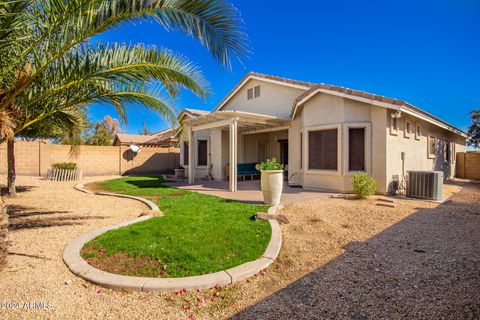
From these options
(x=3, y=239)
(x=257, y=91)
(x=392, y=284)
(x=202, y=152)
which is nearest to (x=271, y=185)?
(x=392, y=284)

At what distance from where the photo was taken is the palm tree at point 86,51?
3578 mm

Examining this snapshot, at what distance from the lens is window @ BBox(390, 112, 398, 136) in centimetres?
964

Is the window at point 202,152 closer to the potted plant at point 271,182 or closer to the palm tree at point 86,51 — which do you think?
the potted plant at point 271,182

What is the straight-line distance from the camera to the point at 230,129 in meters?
11.0

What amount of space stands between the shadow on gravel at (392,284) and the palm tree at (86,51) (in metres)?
3.71

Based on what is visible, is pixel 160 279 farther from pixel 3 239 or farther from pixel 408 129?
pixel 408 129

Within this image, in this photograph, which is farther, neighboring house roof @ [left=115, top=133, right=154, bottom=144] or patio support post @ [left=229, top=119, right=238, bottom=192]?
neighboring house roof @ [left=115, top=133, right=154, bottom=144]

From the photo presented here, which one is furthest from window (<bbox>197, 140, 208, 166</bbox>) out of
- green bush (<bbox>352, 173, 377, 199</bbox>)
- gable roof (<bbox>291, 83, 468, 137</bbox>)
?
green bush (<bbox>352, 173, 377, 199</bbox>)

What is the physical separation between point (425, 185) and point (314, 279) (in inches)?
326

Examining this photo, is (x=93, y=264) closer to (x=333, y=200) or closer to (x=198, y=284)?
(x=198, y=284)

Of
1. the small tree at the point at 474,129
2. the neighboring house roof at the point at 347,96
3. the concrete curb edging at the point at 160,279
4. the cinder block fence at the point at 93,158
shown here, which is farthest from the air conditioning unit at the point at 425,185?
the cinder block fence at the point at 93,158

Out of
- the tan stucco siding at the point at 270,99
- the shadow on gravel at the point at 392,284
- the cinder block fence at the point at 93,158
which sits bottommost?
the shadow on gravel at the point at 392,284

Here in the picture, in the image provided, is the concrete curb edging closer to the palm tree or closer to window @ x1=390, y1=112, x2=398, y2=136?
the palm tree

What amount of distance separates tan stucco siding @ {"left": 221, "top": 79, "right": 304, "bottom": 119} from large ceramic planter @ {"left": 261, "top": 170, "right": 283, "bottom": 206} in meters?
6.32
